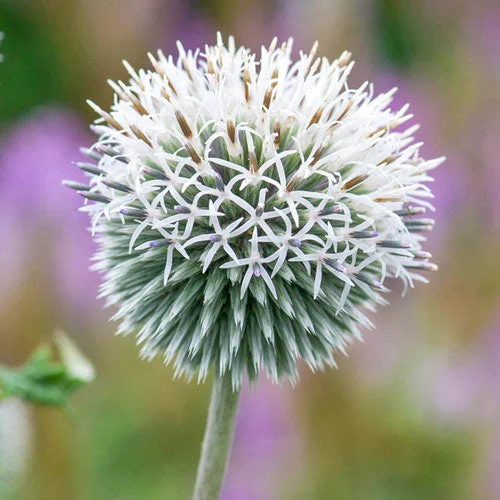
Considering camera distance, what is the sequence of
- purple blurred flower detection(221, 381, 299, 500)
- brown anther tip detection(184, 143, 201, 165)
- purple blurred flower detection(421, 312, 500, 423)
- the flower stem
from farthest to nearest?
purple blurred flower detection(421, 312, 500, 423) < purple blurred flower detection(221, 381, 299, 500) < brown anther tip detection(184, 143, 201, 165) < the flower stem

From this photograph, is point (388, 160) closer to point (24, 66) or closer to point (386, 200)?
point (386, 200)

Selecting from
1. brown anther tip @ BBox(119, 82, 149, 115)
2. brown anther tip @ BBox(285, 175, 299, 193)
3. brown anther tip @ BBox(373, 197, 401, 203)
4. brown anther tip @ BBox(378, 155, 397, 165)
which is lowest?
brown anther tip @ BBox(285, 175, 299, 193)

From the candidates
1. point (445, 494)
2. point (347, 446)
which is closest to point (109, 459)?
point (347, 446)

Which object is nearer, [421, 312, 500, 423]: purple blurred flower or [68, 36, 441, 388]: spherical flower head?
[68, 36, 441, 388]: spherical flower head

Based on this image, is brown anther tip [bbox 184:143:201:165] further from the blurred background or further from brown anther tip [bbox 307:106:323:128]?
the blurred background

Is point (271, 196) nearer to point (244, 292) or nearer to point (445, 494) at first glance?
point (244, 292)

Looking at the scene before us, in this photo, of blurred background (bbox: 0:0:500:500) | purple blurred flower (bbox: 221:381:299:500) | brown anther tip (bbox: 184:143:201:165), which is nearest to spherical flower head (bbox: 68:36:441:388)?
brown anther tip (bbox: 184:143:201:165)

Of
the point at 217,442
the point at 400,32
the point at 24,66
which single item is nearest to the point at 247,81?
the point at 217,442
